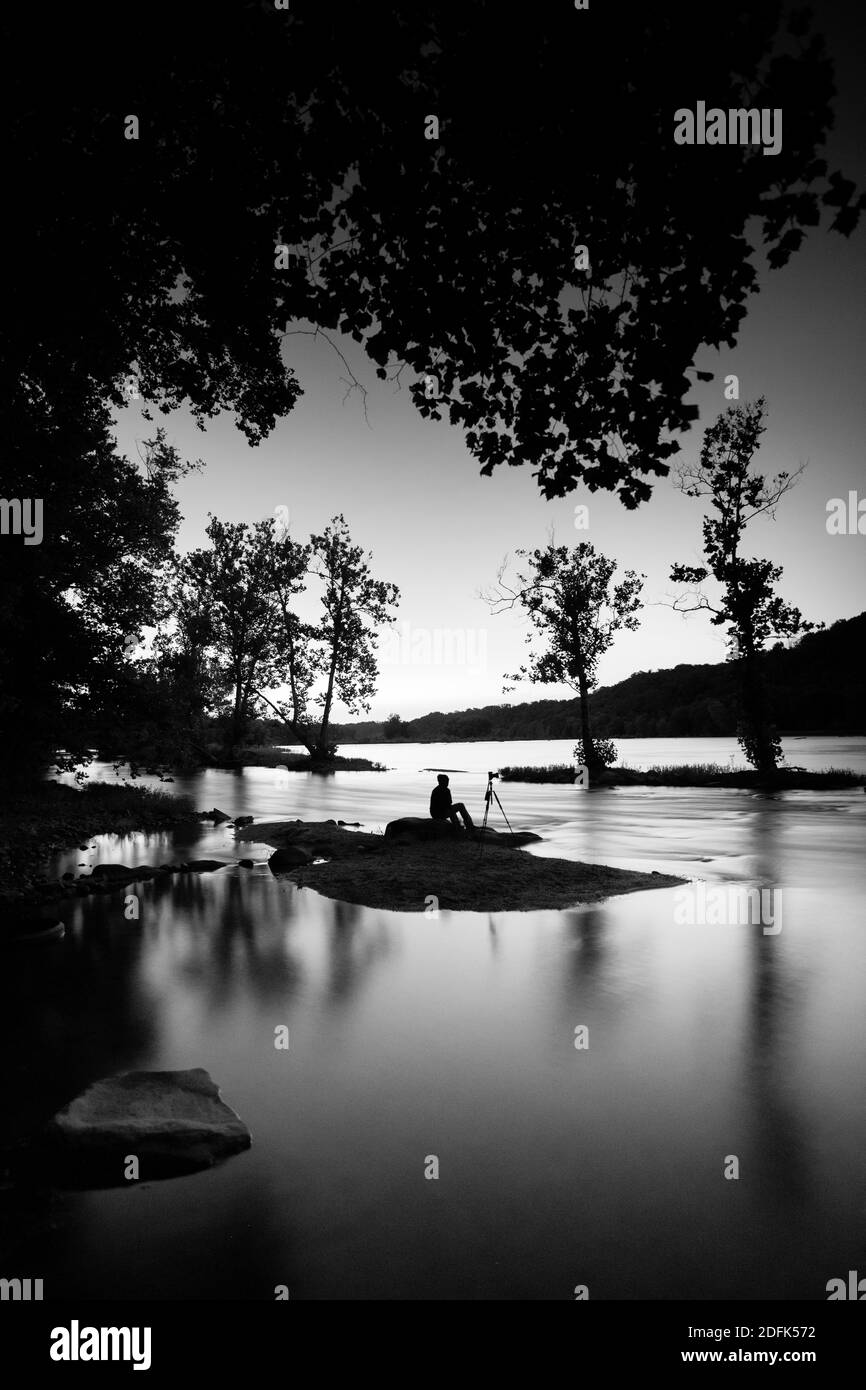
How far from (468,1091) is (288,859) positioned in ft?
36.8

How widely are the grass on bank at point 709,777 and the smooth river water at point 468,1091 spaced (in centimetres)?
2661

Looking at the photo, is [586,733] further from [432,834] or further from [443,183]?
[443,183]

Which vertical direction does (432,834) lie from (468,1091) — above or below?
above

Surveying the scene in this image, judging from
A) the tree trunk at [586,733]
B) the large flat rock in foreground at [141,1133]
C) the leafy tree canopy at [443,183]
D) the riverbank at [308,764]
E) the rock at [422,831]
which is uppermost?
the leafy tree canopy at [443,183]

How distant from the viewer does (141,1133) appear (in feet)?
15.0

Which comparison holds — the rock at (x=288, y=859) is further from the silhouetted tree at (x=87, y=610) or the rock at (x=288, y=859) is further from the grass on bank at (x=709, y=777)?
the grass on bank at (x=709, y=777)

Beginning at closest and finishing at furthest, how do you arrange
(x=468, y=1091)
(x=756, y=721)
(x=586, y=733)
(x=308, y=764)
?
(x=468, y=1091) < (x=756, y=721) < (x=586, y=733) < (x=308, y=764)

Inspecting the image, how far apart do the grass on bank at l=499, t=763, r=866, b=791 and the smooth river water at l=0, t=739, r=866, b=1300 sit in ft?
87.3

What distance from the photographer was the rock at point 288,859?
15770mm

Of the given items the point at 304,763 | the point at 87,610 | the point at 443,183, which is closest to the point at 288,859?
the point at 87,610

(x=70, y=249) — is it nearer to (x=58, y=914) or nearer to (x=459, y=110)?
(x=459, y=110)

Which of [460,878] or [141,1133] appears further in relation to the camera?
[460,878]

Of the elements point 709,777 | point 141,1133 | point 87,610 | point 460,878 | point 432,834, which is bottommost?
point 709,777

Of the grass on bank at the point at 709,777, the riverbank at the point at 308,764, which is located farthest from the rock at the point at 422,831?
the riverbank at the point at 308,764
